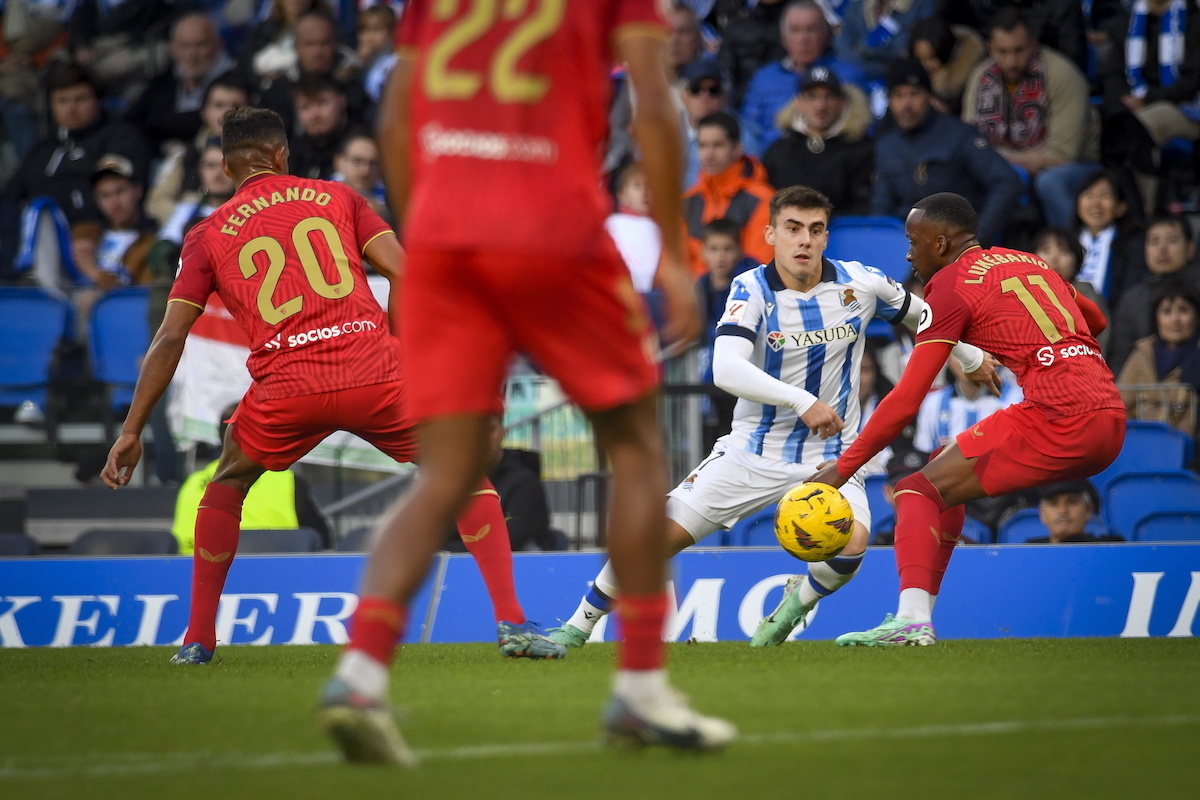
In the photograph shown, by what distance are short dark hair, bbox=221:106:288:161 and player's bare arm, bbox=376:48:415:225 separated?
9.79 feet

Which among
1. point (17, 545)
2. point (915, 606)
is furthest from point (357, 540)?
point (915, 606)

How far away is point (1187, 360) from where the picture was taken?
10.8 m

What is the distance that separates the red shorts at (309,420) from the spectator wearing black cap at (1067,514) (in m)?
4.63

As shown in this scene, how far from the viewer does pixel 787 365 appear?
25.0 feet

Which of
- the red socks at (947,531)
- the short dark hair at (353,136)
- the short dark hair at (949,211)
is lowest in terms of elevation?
the red socks at (947,531)

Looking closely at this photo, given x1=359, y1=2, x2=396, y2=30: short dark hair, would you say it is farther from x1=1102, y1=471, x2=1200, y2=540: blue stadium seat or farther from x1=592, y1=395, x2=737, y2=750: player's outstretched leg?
x1=592, y1=395, x2=737, y2=750: player's outstretched leg

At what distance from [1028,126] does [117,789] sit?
33.4 feet

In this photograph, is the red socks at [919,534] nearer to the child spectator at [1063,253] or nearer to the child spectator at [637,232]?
the child spectator at [1063,253]

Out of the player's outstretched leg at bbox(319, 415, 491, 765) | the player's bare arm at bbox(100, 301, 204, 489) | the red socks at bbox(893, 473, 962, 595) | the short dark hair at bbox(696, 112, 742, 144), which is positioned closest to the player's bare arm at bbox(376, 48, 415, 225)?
the player's outstretched leg at bbox(319, 415, 491, 765)

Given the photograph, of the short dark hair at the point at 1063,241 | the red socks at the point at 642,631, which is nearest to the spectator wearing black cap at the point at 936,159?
the short dark hair at the point at 1063,241

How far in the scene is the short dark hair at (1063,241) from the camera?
1073 cm

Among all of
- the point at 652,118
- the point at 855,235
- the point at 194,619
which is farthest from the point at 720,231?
the point at 652,118

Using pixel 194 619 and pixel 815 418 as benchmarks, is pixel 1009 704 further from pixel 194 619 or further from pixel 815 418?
pixel 194 619

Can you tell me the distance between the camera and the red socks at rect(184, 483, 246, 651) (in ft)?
22.9
